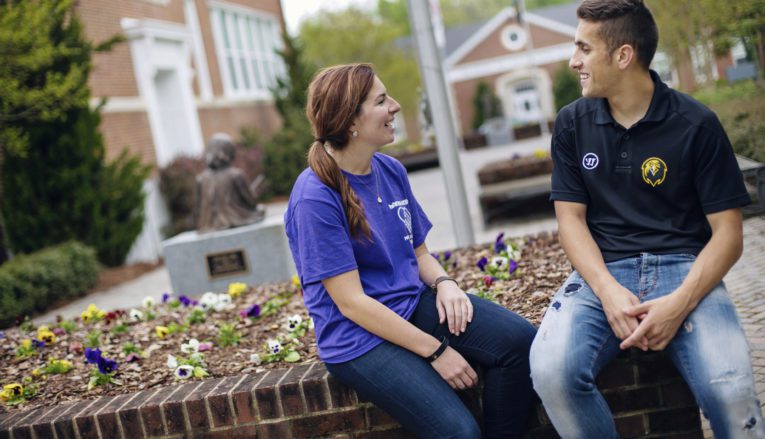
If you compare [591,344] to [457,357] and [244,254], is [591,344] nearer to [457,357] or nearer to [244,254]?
[457,357]

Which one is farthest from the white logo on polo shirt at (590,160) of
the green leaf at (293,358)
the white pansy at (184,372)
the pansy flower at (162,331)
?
the pansy flower at (162,331)

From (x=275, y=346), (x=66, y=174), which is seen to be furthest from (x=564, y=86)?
(x=275, y=346)

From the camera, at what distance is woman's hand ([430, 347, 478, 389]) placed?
9.52 feet

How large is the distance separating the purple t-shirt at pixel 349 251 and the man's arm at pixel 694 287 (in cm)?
88

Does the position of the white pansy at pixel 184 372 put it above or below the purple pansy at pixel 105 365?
below

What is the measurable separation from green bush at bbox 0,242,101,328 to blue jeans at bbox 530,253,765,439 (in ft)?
25.1

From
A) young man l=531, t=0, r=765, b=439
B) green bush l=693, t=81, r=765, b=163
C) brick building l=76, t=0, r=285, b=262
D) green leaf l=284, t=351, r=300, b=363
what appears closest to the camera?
young man l=531, t=0, r=765, b=439

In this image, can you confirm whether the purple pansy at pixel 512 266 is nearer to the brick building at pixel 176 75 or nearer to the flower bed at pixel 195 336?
the flower bed at pixel 195 336

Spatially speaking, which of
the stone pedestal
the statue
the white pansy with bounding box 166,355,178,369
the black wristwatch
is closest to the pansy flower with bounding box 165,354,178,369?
the white pansy with bounding box 166,355,178,369

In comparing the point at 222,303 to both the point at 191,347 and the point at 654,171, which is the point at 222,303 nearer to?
the point at 191,347

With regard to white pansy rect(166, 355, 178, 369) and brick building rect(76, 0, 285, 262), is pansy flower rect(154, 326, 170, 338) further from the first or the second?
brick building rect(76, 0, 285, 262)

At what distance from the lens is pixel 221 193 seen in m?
8.87

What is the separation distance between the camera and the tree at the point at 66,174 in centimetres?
1112

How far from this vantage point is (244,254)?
8664mm
